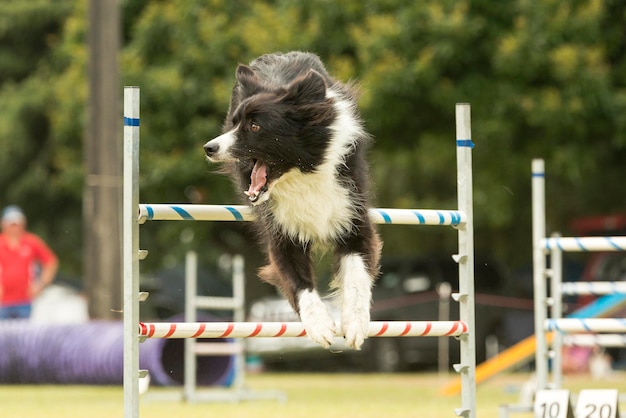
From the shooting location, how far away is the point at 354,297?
5.88 metres

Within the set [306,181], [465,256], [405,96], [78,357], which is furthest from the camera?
[405,96]

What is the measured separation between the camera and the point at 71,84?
724 inches

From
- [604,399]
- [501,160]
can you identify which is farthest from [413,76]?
[604,399]

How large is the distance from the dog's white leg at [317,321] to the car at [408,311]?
11.5 meters

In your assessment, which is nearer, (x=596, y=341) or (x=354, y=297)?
(x=354, y=297)

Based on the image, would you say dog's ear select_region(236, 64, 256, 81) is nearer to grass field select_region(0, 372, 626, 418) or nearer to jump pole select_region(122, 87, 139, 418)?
jump pole select_region(122, 87, 139, 418)

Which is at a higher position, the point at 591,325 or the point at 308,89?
the point at 308,89

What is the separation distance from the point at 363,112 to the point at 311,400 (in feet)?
15.6

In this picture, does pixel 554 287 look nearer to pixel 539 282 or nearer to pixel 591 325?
pixel 539 282

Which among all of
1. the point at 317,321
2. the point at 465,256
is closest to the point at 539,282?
the point at 465,256

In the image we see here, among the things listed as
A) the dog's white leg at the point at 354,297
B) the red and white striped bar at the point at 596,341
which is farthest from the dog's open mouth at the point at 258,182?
the red and white striped bar at the point at 596,341

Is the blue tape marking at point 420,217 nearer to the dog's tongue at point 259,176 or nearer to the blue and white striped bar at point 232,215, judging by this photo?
the blue and white striped bar at point 232,215

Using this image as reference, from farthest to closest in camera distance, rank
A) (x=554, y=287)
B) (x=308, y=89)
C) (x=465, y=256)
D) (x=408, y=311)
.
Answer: (x=408, y=311)
(x=554, y=287)
(x=465, y=256)
(x=308, y=89)

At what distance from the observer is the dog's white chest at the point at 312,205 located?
5.99 meters
